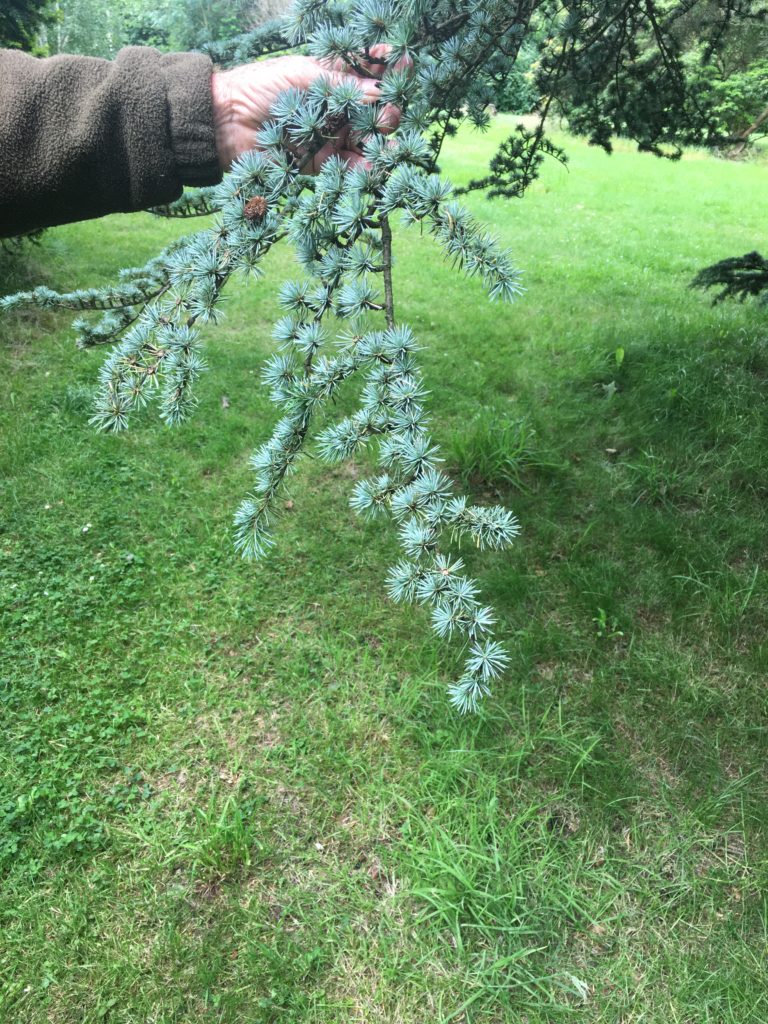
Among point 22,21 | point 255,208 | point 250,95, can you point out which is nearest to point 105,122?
point 250,95

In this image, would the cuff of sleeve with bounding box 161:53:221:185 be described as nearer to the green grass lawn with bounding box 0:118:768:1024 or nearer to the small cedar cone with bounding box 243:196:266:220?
the small cedar cone with bounding box 243:196:266:220

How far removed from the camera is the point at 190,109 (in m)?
1.60

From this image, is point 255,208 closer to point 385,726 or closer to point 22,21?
point 385,726

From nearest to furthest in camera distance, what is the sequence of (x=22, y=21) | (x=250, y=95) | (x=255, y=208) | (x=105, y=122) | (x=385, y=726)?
(x=255, y=208) < (x=105, y=122) < (x=250, y=95) < (x=385, y=726) < (x=22, y=21)

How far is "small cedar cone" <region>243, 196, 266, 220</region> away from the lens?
54.1 inches

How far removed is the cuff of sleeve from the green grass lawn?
1.89 m

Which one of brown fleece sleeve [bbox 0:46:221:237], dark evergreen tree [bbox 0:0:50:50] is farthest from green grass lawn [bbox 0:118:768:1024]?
dark evergreen tree [bbox 0:0:50:50]

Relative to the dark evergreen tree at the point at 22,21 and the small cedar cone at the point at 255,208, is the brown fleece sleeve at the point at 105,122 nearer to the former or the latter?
the small cedar cone at the point at 255,208

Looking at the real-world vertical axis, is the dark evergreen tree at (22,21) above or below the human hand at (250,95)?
below

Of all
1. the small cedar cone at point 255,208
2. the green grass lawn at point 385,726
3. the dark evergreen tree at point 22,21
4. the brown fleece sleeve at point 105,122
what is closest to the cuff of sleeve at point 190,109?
the brown fleece sleeve at point 105,122

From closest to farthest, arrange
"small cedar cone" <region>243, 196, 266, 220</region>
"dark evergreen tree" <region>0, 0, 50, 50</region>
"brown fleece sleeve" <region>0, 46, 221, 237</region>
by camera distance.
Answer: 1. "small cedar cone" <region>243, 196, 266, 220</region>
2. "brown fleece sleeve" <region>0, 46, 221, 237</region>
3. "dark evergreen tree" <region>0, 0, 50, 50</region>

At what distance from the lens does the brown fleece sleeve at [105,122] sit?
158 centimetres

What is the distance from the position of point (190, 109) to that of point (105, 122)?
20 centimetres

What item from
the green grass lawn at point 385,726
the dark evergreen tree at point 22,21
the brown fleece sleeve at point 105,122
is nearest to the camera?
the brown fleece sleeve at point 105,122
